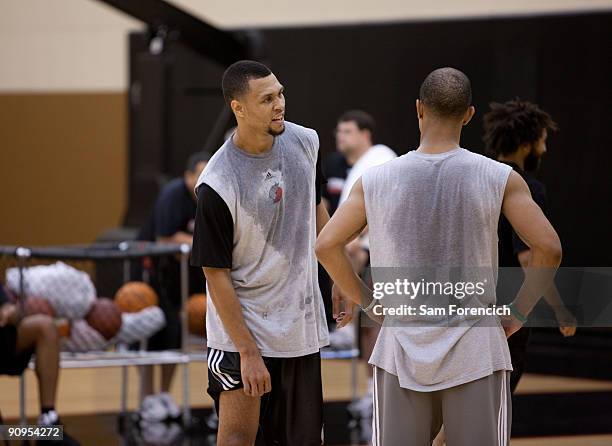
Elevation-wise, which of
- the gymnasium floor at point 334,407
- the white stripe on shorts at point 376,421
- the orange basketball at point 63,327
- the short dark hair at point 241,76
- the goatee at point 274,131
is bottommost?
the gymnasium floor at point 334,407

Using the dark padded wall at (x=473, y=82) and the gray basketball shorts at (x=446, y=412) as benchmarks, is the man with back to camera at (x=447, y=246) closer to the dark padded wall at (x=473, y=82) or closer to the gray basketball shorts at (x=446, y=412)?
the gray basketball shorts at (x=446, y=412)

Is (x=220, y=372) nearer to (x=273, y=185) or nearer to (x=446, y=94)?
(x=273, y=185)

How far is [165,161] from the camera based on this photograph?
10.7 meters

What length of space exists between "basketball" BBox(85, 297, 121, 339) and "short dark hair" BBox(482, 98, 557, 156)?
2.83 m

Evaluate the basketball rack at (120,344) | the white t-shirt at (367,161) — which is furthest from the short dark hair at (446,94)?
the white t-shirt at (367,161)

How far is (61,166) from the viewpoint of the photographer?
11.8m

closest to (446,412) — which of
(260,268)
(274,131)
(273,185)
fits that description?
(260,268)

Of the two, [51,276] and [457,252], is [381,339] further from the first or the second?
[51,276]

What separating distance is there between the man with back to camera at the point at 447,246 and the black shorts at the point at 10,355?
3.22 meters

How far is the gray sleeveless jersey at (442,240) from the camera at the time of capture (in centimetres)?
341

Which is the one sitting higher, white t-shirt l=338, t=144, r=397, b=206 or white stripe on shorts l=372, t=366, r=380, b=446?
white t-shirt l=338, t=144, r=397, b=206

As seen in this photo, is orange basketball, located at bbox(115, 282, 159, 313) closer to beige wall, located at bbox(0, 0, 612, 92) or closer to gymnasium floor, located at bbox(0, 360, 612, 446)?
gymnasium floor, located at bbox(0, 360, 612, 446)

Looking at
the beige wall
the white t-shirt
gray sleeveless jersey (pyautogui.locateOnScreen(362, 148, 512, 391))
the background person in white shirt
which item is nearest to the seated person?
the background person in white shirt

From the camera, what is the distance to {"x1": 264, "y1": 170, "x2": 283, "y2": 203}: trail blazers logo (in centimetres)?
397
